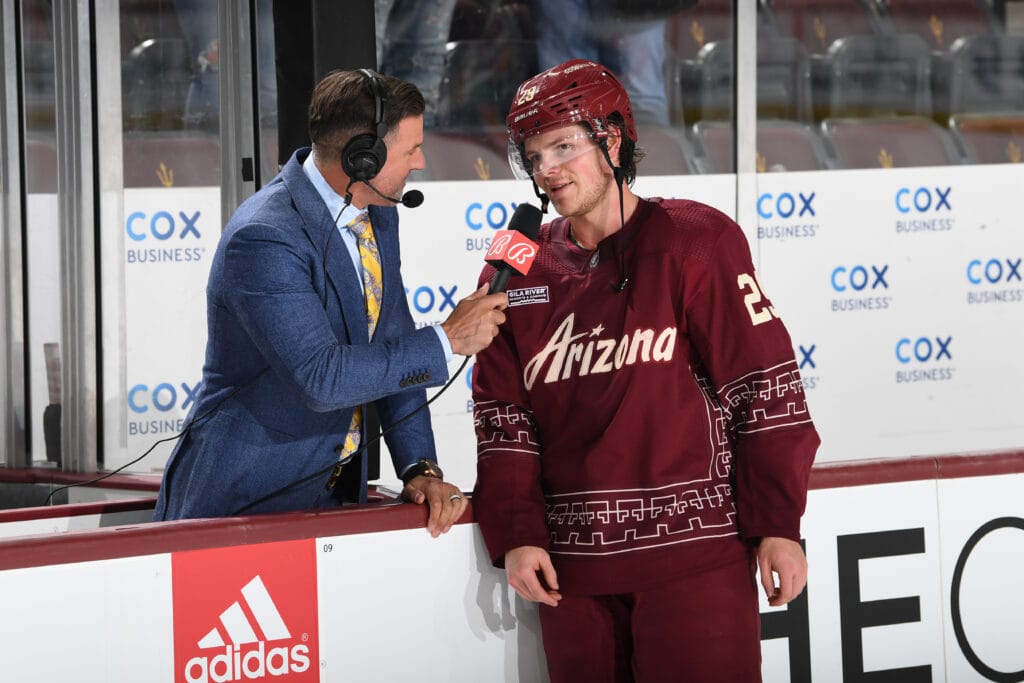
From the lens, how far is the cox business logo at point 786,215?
5445 millimetres

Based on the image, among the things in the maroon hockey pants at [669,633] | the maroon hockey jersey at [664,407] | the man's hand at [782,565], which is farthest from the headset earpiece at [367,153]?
the man's hand at [782,565]

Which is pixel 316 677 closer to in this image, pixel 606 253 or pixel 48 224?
pixel 606 253

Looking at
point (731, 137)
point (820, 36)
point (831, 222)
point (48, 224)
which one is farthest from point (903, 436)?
point (48, 224)

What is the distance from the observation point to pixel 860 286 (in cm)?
562

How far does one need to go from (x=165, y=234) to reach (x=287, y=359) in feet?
7.90

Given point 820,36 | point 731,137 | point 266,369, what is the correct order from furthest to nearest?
point 820,36
point 731,137
point 266,369

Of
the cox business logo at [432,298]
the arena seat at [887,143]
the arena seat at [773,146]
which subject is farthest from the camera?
the arena seat at [887,143]

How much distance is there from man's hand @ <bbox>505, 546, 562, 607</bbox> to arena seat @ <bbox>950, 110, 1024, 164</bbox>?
Result: 4674 mm

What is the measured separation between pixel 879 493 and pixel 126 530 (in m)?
1.45

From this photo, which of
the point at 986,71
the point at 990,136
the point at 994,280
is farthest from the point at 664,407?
the point at 986,71

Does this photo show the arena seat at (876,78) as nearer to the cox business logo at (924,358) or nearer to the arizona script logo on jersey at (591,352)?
the cox business logo at (924,358)

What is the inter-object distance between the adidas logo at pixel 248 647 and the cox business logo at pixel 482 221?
2.93 metres

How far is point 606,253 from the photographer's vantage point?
213cm

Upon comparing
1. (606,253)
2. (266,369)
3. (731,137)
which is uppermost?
(731,137)
